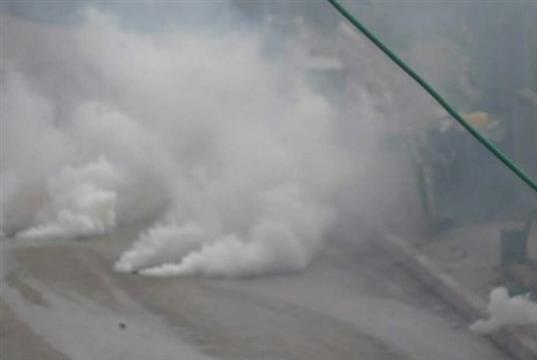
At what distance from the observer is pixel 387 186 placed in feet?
34.7

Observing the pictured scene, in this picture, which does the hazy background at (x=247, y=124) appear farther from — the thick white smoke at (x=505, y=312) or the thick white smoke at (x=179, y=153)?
the thick white smoke at (x=505, y=312)

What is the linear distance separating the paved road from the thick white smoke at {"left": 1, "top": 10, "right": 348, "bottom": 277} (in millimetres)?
339

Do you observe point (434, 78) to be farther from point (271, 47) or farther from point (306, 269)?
point (271, 47)

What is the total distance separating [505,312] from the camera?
7.85 m

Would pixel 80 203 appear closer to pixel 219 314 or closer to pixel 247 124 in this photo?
pixel 247 124

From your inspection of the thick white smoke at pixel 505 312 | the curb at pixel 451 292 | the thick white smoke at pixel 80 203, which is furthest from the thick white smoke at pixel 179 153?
the thick white smoke at pixel 505 312

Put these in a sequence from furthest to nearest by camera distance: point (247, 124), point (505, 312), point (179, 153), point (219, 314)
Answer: point (247, 124) < point (179, 153) < point (219, 314) < point (505, 312)

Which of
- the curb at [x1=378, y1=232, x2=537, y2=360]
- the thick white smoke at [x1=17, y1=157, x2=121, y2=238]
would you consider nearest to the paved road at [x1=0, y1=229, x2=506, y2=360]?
the curb at [x1=378, y1=232, x2=537, y2=360]

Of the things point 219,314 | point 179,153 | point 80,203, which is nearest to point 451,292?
point 219,314

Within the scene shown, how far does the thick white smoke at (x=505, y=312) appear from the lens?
7754mm

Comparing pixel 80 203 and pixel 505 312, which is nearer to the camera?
pixel 505 312

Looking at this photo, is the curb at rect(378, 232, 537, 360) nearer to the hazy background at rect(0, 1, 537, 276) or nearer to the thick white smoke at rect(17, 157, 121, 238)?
the hazy background at rect(0, 1, 537, 276)

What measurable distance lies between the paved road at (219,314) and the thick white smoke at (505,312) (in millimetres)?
100

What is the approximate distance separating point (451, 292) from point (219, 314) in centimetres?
155
